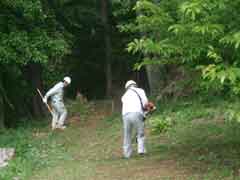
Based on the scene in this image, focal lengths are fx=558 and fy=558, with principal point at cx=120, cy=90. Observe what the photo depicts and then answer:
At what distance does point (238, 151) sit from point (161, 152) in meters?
2.08

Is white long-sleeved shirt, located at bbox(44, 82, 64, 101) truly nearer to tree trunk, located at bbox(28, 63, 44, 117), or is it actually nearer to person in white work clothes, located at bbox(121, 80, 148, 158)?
tree trunk, located at bbox(28, 63, 44, 117)

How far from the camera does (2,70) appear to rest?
22031mm

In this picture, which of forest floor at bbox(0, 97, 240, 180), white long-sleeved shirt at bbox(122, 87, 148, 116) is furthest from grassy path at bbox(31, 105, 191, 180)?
white long-sleeved shirt at bbox(122, 87, 148, 116)

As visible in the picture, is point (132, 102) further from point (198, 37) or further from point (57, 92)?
point (57, 92)

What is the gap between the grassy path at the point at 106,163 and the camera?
35.1 ft

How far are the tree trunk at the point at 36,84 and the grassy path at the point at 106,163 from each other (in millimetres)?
6426

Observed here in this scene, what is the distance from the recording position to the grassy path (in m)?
10.7

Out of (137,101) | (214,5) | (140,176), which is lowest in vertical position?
(140,176)

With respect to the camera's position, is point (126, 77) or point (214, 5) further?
point (126, 77)

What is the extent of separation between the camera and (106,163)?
12344 millimetres

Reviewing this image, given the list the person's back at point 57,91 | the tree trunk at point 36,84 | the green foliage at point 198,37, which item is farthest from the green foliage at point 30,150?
the green foliage at point 198,37

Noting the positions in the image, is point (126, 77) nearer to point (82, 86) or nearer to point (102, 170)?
point (82, 86)

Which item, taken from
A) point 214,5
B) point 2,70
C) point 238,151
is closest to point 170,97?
point 2,70

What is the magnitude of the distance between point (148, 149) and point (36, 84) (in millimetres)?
11679
